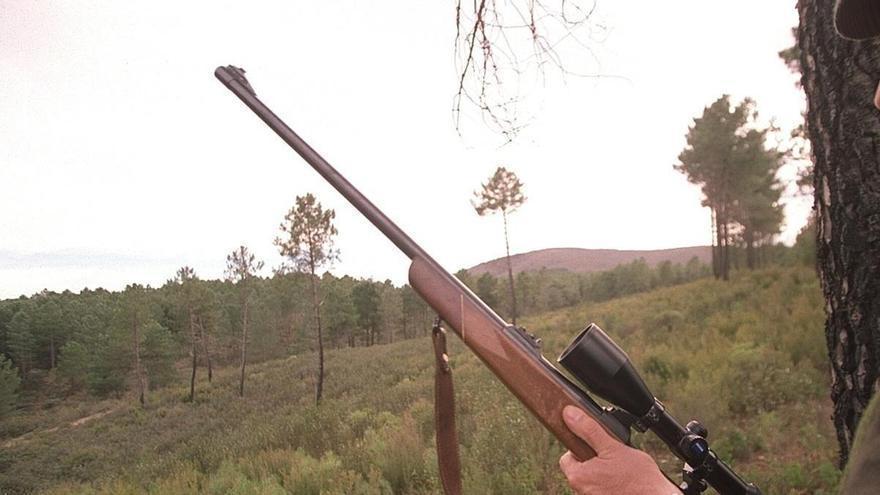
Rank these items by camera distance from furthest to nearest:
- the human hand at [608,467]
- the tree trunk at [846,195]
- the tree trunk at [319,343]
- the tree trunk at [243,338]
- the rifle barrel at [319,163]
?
the tree trunk at [319,343] → the tree trunk at [243,338] → the rifle barrel at [319,163] → the tree trunk at [846,195] → the human hand at [608,467]

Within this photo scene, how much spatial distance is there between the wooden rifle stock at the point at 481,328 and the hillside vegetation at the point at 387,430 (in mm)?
2424

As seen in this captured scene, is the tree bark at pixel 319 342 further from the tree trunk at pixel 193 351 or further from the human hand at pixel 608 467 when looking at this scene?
the human hand at pixel 608 467

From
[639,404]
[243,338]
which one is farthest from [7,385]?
[639,404]

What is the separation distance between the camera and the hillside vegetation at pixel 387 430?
416 cm

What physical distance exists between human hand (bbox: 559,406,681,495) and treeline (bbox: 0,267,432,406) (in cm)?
507

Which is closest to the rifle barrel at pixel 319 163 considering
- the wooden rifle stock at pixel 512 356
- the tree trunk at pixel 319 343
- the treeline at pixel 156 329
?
the wooden rifle stock at pixel 512 356

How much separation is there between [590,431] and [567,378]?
0.22 m

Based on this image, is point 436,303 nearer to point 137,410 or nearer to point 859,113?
point 859,113

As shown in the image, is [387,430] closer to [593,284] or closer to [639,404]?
[639,404]

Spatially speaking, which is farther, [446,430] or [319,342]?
[319,342]

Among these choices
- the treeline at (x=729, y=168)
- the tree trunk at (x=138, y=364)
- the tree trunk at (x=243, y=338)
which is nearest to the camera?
the tree trunk at (x=138, y=364)

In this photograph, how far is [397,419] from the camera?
6969 mm

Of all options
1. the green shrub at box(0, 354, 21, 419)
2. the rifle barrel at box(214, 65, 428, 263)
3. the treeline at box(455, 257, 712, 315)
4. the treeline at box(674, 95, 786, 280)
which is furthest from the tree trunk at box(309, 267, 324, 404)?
the treeline at box(455, 257, 712, 315)

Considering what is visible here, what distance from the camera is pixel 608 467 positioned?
1.23 m
